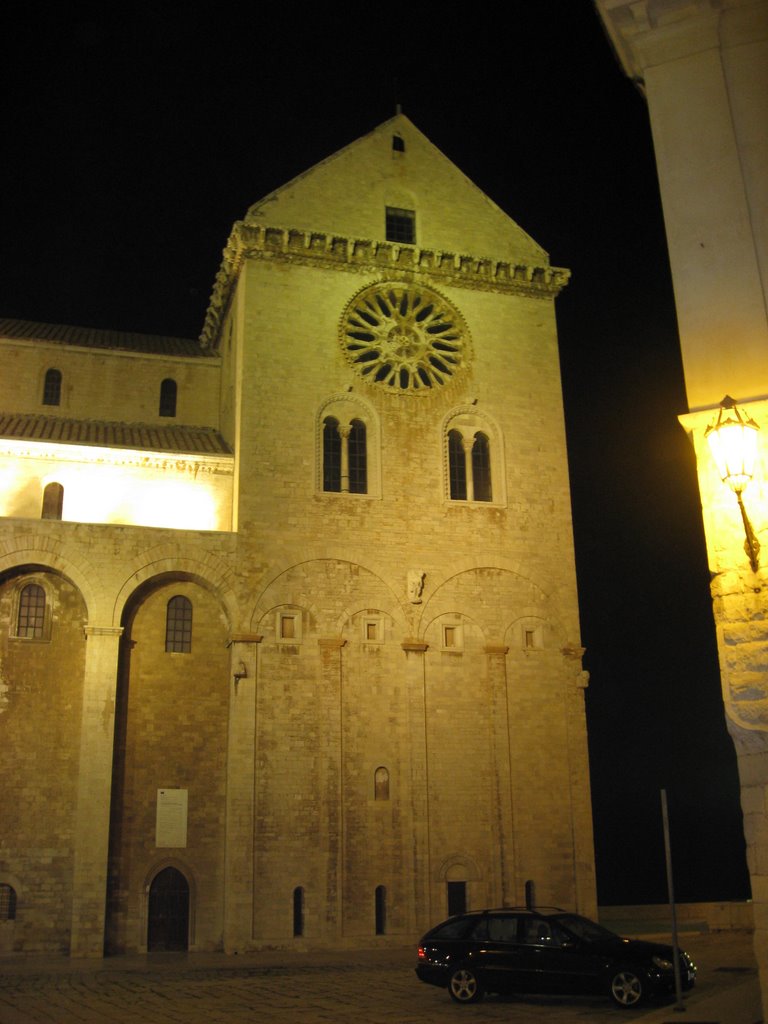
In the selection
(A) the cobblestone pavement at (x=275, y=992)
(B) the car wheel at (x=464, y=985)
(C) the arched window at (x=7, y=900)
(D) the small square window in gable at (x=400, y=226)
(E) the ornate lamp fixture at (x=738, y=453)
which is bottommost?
(A) the cobblestone pavement at (x=275, y=992)

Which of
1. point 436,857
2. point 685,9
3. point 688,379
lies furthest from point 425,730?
point 685,9

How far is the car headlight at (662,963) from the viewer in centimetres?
1538

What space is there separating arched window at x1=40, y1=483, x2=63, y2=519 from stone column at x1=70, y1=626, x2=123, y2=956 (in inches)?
168

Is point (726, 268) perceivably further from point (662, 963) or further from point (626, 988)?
point (626, 988)

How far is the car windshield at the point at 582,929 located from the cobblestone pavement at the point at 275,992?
965mm

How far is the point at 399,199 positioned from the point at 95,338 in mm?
10701

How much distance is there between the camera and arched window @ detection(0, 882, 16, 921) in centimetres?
2403

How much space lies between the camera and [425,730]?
88.9ft

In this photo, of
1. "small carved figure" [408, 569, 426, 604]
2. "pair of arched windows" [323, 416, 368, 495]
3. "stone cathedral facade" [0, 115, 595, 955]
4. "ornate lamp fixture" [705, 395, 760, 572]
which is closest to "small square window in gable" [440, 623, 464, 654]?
"stone cathedral facade" [0, 115, 595, 955]

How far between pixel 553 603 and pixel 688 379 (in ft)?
58.9

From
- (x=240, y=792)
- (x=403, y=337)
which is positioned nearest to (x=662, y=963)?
(x=240, y=792)

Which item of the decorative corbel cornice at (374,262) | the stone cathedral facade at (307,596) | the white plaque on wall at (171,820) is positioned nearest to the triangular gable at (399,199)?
the stone cathedral facade at (307,596)

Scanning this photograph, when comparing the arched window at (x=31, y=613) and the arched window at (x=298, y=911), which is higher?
the arched window at (x=31, y=613)

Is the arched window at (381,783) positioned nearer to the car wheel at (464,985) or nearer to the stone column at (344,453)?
the stone column at (344,453)
